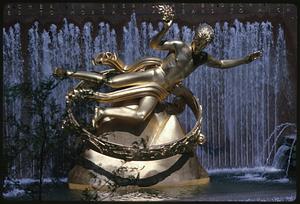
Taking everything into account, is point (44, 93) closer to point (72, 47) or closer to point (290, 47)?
point (72, 47)

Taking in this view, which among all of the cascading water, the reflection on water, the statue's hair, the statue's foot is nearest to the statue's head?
the statue's hair

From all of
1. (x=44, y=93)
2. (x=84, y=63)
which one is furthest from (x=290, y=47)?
(x=44, y=93)

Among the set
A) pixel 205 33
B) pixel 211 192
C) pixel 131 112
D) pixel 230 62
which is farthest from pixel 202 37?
pixel 211 192

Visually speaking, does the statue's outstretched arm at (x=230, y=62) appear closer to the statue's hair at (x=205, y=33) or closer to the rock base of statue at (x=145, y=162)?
the statue's hair at (x=205, y=33)

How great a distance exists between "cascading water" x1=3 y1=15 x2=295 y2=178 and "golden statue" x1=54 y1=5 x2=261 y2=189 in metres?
2.44

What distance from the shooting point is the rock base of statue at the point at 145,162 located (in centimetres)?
688

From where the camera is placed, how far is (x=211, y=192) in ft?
22.4

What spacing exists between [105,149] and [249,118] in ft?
11.9

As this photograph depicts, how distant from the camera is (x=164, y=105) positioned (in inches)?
284

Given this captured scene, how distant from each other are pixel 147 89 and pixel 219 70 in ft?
10.3

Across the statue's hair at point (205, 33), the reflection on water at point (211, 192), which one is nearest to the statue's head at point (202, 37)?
the statue's hair at point (205, 33)

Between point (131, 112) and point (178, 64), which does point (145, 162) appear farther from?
point (178, 64)

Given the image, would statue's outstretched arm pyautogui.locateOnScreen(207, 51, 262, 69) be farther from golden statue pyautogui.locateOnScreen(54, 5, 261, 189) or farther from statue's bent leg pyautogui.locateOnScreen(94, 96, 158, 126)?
statue's bent leg pyautogui.locateOnScreen(94, 96, 158, 126)

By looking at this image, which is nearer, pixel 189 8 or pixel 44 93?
pixel 44 93
